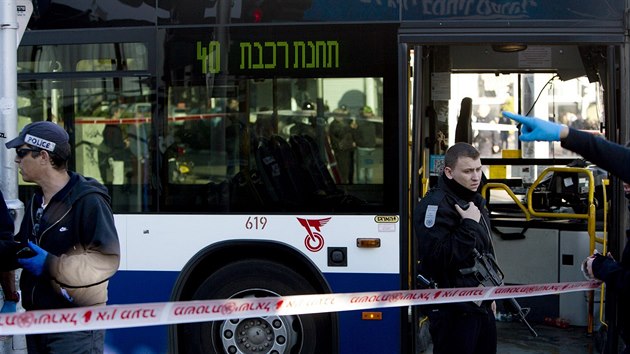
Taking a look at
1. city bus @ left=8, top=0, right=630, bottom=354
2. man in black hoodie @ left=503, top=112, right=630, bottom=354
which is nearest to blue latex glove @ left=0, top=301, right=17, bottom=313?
city bus @ left=8, top=0, right=630, bottom=354

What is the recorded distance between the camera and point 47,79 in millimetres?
6141

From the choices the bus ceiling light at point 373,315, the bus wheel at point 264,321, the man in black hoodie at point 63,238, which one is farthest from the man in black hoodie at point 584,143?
the bus wheel at point 264,321

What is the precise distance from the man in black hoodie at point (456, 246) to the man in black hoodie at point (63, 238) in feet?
5.37

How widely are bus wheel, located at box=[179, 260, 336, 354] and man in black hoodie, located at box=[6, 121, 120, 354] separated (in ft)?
6.85

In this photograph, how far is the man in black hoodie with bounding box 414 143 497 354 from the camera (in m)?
4.52

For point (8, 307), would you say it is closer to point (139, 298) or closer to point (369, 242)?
point (139, 298)

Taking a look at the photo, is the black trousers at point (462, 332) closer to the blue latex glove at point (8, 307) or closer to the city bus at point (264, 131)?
the city bus at point (264, 131)

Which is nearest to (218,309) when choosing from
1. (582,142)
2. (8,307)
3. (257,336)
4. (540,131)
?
(8,307)

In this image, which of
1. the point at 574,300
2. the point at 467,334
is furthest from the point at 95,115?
the point at 574,300

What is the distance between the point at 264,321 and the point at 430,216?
1833 mm

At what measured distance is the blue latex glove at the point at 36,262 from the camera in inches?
140

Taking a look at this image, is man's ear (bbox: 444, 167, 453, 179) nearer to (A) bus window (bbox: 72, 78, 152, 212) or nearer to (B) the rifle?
(B) the rifle

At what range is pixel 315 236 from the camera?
5.81 metres

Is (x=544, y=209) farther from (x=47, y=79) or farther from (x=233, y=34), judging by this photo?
(x=47, y=79)
